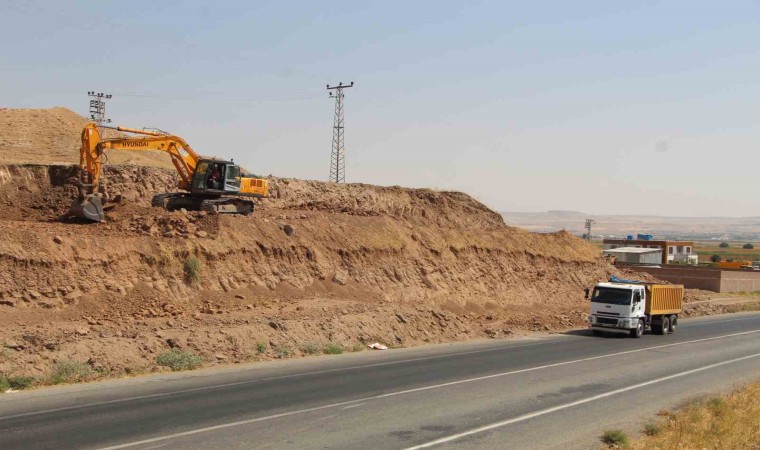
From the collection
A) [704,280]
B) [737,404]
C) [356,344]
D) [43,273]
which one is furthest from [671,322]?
[704,280]

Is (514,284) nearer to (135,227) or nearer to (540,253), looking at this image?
(540,253)

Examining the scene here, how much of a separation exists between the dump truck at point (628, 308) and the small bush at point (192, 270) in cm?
1611

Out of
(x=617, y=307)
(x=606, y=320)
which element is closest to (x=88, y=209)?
(x=606, y=320)

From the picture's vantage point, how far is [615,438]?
43.0ft

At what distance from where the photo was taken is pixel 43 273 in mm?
24719

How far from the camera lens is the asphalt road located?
12844 millimetres

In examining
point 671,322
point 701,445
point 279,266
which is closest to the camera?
point 701,445

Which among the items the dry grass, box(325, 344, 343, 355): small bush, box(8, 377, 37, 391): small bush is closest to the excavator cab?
box(325, 344, 343, 355): small bush

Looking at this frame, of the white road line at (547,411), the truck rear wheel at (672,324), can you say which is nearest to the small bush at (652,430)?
the white road line at (547,411)

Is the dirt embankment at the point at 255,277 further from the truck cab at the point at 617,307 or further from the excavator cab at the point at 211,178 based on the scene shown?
the truck cab at the point at 617,307

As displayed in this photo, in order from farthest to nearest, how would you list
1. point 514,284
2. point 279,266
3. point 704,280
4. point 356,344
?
point 704,280
point 514,284
point 279,266
point 356,344

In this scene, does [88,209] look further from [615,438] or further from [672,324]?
[672,324]

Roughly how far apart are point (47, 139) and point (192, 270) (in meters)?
29.6

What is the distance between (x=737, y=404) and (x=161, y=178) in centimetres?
2862
